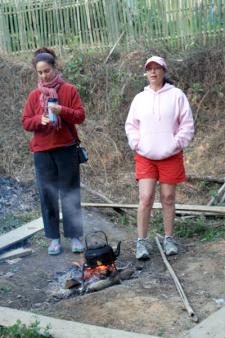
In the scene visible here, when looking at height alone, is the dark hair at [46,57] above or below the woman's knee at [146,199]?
above

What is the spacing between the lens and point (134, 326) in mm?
4188

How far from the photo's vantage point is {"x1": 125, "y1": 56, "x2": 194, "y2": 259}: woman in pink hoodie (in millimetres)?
5457

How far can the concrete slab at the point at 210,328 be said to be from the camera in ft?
12.7

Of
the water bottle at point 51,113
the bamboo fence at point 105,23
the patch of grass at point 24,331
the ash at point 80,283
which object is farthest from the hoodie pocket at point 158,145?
the bamboo fence at point 105,23

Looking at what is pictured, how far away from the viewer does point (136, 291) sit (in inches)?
191

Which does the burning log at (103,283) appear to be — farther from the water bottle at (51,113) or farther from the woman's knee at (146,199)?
the water bottle at (51,113)

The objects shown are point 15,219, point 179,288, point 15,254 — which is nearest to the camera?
point 179,288

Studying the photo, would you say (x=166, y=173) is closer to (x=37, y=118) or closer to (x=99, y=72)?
(x=37, y=118)

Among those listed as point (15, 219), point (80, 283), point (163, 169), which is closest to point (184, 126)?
point (163, 169)

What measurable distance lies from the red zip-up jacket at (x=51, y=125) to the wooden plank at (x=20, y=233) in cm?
133

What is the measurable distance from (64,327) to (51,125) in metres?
2.20

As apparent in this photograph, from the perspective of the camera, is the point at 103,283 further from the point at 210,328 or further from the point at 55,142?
the point at 55,142

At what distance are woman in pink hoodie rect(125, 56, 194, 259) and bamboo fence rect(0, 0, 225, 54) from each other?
5.85m

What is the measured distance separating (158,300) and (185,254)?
1284 mm
